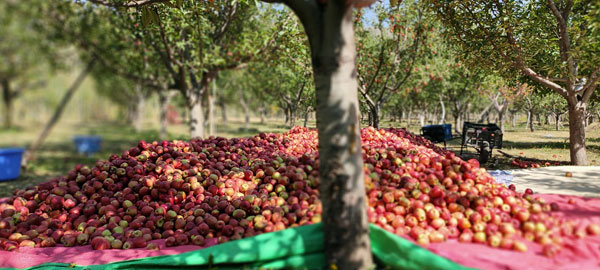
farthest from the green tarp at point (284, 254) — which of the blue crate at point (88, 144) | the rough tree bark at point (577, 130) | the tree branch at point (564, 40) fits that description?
the blue crate at point (88, 144)

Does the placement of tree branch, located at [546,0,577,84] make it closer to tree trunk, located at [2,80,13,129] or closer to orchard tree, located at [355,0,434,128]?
orchard tree, located at [355,0,434,128]

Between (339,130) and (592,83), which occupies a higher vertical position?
(592,83)

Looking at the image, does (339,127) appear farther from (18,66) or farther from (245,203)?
(18,66)

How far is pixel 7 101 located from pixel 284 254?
5684 millimetres

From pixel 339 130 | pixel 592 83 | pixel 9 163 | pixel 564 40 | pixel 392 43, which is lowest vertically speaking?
pixel 9 163

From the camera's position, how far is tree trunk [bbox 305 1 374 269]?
2666 millimetres

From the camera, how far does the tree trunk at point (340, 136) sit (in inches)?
105

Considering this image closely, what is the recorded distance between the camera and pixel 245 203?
4070 mm

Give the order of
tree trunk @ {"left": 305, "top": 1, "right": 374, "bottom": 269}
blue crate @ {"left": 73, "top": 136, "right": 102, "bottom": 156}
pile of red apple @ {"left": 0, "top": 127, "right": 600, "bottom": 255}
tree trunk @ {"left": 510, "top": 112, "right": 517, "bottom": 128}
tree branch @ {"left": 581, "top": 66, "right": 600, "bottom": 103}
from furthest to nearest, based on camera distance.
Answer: tree trunk @ {"left": 510, "top": 112, "right": 517, "bottom": 128} < blue crate @ {"left": 73, "top": 136, "right": 102, "bottom": 156} < tree branch @ {"left": 581, "top": 66, "right": 600, "bottom": 103} < pile of red apple @ {"left": 0, "top": 127, "right": 600, "bottom": 255} < tree trunk @ {"left": 305, "top": 1, "right": 374, "bottom": 269}

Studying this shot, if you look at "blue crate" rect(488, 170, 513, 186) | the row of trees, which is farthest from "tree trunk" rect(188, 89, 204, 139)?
"blue crate" rect(488, 170, 513, 186)

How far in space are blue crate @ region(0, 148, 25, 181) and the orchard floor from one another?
41.5ft

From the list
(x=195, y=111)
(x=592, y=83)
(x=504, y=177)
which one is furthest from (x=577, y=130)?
(x=195, y=111)

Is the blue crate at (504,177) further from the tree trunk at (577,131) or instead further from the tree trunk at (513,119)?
the tree trunk at (513,119)

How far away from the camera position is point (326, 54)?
2.68 metres
